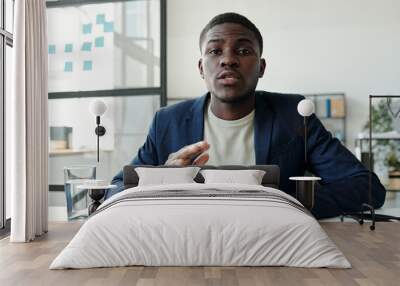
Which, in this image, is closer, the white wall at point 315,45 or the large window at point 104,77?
the large window at point 104,77

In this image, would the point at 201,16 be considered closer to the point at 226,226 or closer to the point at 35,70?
the point at 35,70

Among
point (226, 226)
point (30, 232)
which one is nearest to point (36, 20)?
point (30, 232)

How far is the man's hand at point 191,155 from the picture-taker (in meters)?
5.16

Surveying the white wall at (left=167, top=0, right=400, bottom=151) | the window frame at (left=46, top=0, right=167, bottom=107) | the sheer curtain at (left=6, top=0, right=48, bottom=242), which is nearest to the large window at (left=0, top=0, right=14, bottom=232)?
the sheer curtain at (left=6, top=0, right=48, bottom=242)

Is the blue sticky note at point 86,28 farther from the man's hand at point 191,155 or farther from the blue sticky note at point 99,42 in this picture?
the man's hand at point 191,155

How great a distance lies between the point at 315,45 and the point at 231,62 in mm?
2764

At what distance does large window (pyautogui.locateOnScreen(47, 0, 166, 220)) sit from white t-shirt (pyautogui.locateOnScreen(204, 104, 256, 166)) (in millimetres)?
1624

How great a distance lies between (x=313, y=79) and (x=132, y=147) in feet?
9.13

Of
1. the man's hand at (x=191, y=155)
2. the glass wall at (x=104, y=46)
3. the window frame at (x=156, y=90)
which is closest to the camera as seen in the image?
the man's hand at (x=191, y=155)

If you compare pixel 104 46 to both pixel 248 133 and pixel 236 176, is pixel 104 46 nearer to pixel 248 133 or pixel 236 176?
pixel 248 133

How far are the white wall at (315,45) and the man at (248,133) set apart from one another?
2.20 metres

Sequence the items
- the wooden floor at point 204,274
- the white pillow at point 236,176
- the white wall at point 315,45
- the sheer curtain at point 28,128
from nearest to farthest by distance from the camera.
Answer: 1. the wooden floor at point 204,274
2. the sheer curtain at point 28,128
3. the white pillow at point 236,176
4. the white wall at point 315,45

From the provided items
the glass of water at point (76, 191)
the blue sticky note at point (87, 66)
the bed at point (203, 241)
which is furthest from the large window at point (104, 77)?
the bed at point (203, 241)

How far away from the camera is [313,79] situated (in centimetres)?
736
